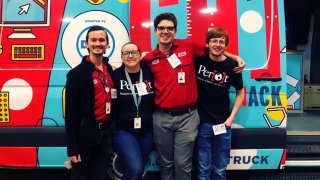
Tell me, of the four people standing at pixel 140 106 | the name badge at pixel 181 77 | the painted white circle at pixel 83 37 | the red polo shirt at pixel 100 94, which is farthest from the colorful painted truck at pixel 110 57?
the red polo shirt at pixel 100 94

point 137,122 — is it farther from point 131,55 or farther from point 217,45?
point 217,45

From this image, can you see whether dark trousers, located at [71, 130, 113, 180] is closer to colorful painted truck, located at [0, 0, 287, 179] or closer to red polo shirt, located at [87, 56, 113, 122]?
red polo shirt, located at [87, 56, 113, 122]

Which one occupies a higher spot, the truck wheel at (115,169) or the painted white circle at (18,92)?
the painted white circle at (18,92)

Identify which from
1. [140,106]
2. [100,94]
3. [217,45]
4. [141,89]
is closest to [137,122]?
[140,106]

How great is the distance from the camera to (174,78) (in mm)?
2629

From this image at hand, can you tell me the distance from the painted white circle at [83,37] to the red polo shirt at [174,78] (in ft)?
1.36

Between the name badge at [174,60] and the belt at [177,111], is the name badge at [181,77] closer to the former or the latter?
the name badge at [174,60]

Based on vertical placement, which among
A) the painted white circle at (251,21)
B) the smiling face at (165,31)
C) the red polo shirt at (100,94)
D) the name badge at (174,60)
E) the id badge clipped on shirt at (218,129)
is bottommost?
the id badge clipped on shirt at (218,129)

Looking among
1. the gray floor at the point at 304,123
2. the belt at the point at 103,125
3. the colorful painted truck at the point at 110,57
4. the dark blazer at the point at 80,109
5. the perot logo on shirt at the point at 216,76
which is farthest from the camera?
the gray floor at the point at 304,123

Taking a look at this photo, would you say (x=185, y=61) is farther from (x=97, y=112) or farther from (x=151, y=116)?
(x=97, y=112)

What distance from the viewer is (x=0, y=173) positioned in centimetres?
377

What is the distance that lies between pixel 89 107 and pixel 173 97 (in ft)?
2.02

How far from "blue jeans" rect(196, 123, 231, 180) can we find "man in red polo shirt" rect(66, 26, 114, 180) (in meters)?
0.74

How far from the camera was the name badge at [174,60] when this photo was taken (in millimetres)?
2643
